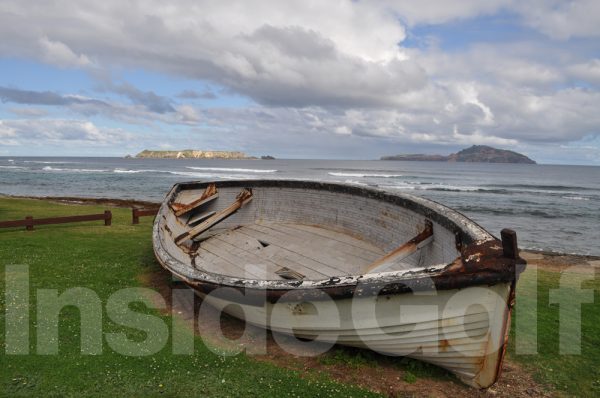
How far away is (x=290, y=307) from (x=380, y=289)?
53.0 inches

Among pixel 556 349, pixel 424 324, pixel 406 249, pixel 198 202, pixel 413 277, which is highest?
pixel 198 202

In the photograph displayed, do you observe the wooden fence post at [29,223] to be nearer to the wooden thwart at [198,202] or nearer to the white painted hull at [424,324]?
the wooden thwart at [198,202]

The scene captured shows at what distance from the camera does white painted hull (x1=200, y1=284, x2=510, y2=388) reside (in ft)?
15.0

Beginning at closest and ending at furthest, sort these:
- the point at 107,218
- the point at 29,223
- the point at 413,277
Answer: the point at 413,277 < the point at 29,223 < the point at 107,218

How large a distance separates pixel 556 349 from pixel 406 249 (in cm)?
292

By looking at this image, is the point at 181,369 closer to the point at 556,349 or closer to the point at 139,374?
the point at 139,374

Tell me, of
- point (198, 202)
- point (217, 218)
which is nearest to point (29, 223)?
point (198, 202)

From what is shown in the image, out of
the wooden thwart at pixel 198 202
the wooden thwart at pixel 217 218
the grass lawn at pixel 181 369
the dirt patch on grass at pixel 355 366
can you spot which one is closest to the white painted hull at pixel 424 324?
the dirt patch on grass at pixel 355 366

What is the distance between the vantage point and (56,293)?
7.98 meters

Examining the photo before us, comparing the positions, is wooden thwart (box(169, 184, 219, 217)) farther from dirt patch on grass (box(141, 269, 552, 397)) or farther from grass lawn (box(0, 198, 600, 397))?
dirt patch on grass (box(141, 269, 552, 397))

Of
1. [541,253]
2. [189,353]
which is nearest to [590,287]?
[541,253]

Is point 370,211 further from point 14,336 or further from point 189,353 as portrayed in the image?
point 14,336

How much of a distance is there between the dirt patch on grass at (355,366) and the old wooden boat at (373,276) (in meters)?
0.34

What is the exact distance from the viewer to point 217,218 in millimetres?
11758
